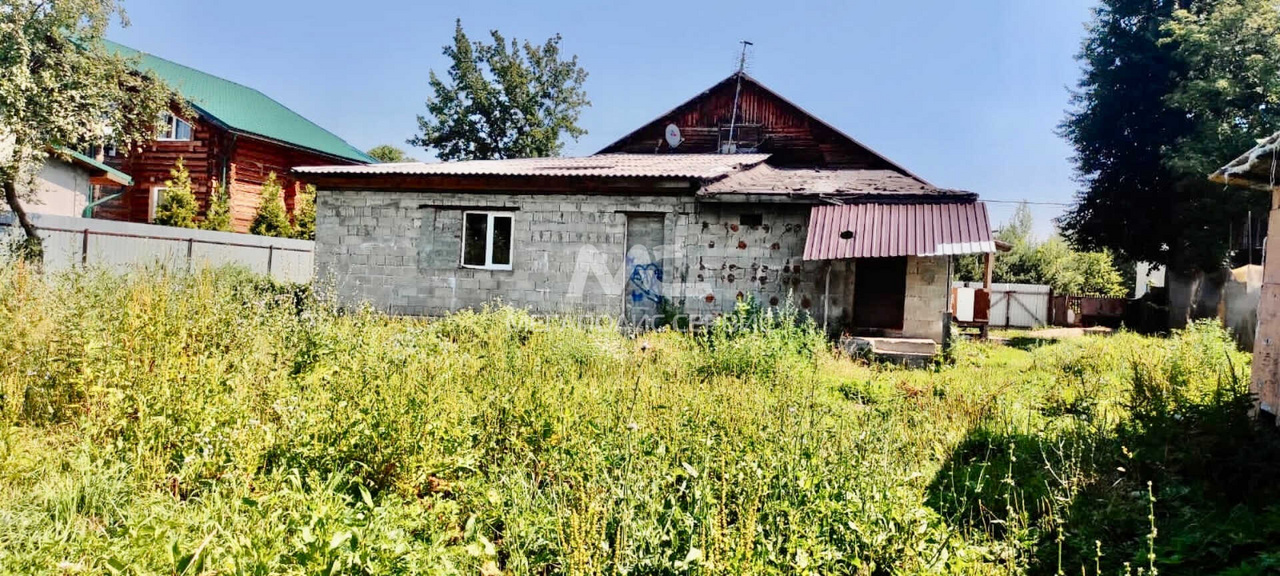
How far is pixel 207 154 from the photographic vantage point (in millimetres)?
21422

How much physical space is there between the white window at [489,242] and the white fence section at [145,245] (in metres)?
2.90

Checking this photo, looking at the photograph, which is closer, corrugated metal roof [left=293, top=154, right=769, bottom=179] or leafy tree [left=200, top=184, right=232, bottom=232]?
corrugated metal roof [left=293, top=154, right=769, bottom=179]

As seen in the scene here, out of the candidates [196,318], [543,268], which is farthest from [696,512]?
[543,268]

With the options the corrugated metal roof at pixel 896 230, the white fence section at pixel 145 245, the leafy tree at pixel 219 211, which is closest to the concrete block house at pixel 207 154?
the leafy tree at pixel 219 211

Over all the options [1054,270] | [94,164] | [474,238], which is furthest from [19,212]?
[1054,270]

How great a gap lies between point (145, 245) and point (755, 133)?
557 inches

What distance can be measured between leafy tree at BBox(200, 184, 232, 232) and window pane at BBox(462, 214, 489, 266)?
11429mm

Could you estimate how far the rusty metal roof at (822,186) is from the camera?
11.3m

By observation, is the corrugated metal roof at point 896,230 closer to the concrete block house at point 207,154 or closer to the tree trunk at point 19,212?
the tree trunk at point 19,212

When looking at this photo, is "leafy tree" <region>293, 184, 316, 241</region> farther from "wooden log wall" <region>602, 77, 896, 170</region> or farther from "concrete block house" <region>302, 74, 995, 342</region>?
"concrete block house" <region>302, 74, 995, 342</region>

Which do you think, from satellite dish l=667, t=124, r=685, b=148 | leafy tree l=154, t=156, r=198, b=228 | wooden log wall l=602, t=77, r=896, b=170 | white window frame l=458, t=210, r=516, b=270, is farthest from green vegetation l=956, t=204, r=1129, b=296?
leafy tree l=154, t=156, r=198, b=228

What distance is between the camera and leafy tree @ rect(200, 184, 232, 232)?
20.2m

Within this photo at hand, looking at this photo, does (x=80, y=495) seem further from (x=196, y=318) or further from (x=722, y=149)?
(x=722, y=149)

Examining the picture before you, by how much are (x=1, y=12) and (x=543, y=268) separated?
9.95 metres
